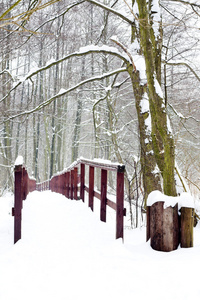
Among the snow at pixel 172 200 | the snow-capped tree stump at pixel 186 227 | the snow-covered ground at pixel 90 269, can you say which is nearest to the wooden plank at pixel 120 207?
the snow-covered ground at pixel 90 269

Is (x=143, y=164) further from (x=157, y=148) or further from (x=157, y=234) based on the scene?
(x=157, y=234)

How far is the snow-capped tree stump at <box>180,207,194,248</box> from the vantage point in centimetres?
292

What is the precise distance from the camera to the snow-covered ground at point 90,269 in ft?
6.78

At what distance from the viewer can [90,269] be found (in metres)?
2.47

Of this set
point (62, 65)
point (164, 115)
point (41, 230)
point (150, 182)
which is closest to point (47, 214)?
point (41, 230)

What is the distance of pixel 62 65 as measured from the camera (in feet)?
70.0

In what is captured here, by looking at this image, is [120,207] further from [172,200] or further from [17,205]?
[17,205]

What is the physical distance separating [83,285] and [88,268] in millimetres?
312

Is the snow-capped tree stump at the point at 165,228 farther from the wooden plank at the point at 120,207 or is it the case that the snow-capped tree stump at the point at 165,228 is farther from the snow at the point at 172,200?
the wooden plank at the point at 120,207

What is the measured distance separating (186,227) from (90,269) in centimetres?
107

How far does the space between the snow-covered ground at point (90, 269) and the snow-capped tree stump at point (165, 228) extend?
9 centimetres

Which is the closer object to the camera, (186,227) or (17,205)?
(186,227)

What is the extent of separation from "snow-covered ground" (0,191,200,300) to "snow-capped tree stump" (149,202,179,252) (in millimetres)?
87

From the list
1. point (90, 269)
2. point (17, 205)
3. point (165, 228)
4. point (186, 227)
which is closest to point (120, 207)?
point (165, 228)
